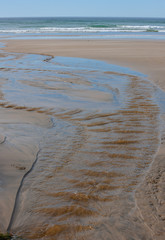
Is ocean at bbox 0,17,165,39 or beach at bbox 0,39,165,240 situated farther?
ocean at bbox 0,17,165,39

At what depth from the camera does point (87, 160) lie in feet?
9.69

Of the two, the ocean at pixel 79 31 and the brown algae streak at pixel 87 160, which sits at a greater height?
the ocean at pixel 79 31

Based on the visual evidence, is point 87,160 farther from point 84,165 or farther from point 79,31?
point 79,31

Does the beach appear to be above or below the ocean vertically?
below

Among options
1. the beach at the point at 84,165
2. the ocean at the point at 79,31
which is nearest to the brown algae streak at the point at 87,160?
the beach at the point at 84,165

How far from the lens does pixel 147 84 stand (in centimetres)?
669

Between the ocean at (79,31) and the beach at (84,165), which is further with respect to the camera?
the ocean at (79,31)

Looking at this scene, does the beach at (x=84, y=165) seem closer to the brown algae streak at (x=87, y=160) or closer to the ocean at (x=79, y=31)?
the brown algae streak at (x=87, y=160)

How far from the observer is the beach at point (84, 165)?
200cm

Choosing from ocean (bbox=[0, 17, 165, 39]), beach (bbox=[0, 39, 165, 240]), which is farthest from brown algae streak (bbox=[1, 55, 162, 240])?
ocean (bbox=[0, 17, 165, 39])

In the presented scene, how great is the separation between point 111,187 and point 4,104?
3.13 m

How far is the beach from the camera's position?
6.56ft

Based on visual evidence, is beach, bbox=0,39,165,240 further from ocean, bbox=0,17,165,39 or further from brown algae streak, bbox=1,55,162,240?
ocean, bbox=0,17,165,39

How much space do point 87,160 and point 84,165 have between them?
13cm
